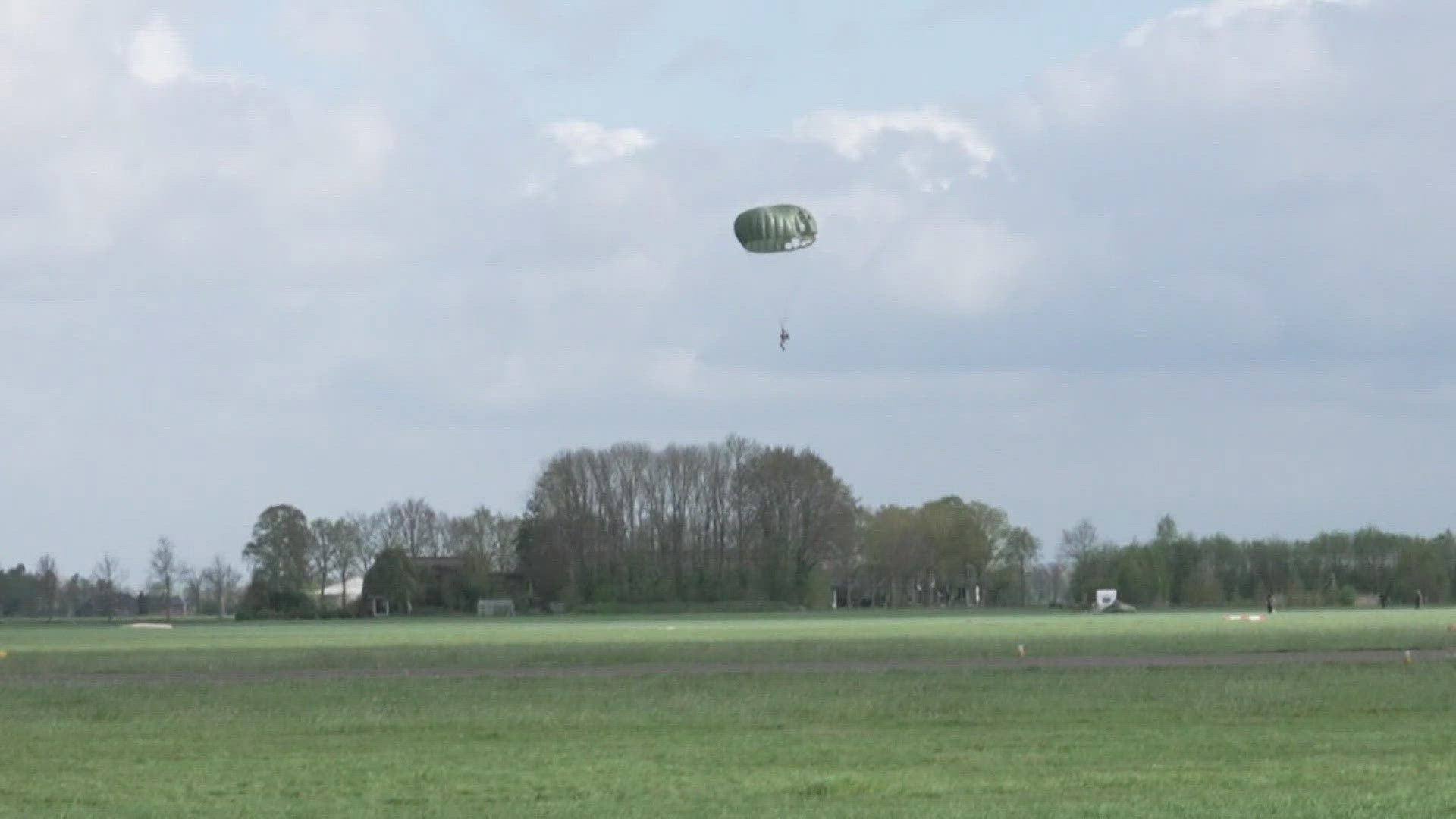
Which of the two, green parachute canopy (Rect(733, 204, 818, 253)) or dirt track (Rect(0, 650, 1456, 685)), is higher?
green parachute canopy (Rect(733, 204, 818, 253))

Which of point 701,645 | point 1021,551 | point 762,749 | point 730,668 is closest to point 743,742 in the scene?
point 762,749

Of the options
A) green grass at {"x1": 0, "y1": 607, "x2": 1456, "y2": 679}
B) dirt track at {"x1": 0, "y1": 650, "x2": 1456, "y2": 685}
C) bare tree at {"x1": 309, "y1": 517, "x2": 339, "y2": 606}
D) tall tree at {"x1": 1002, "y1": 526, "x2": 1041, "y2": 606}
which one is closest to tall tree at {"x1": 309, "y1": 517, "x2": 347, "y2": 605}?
bare tree at {"x1": 309, "y1": 517, "x2": 339, "y2": 606}

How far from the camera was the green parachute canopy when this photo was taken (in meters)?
49.4

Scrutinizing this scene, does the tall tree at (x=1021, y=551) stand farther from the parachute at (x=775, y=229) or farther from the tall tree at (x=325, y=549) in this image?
the parachute at (x=775, y=229)

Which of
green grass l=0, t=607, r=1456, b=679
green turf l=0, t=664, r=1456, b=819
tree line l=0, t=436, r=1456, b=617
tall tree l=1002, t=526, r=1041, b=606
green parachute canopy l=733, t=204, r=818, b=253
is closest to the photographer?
green turf l=0, t=664, r=1456, b=819

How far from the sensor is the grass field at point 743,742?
628 inches

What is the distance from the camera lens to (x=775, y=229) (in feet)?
162

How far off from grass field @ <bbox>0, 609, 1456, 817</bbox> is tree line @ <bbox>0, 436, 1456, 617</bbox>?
112224 millimetres

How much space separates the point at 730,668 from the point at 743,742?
604 inches

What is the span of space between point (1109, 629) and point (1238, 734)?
43.2 metres

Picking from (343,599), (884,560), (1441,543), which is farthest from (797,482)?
(1441,543)

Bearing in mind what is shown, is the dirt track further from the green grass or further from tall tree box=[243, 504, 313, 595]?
tall tree box=[243, 504, 313, 595]

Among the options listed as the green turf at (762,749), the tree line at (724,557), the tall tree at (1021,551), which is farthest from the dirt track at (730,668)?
the tall tree at (1021,551)

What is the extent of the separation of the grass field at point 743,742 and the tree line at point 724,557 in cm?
11222
